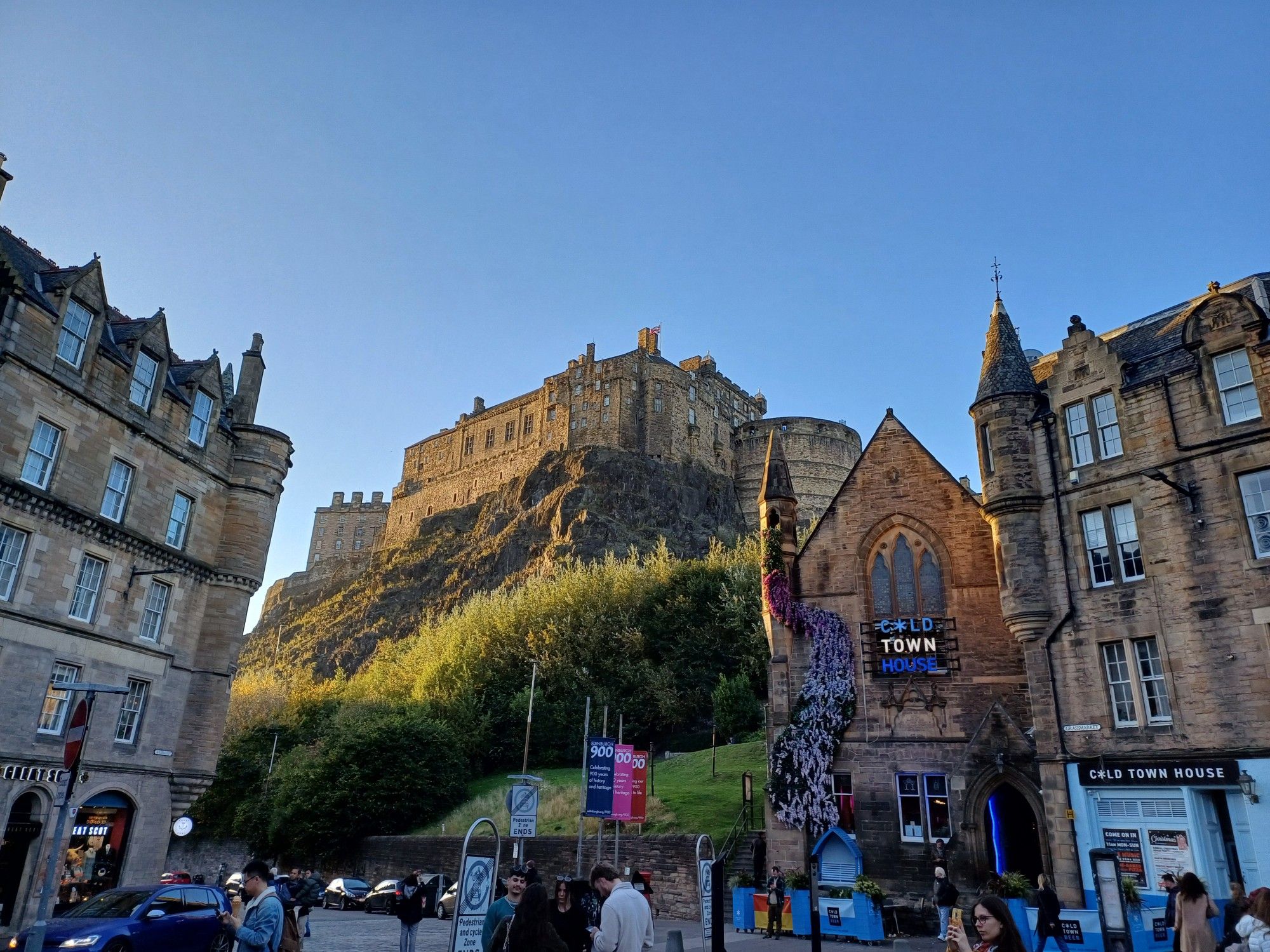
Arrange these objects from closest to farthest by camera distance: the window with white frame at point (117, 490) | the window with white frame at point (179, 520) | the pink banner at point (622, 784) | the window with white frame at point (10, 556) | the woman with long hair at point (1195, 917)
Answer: the woman with long hair at point (1195, 917)
the window with white frame at point (10, 556)
the pink banner at point (622, 784)
the window with white frame at point (117, 490)
the window with white frame at point (179, 520)

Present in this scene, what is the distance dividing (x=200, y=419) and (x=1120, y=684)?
24.8 m

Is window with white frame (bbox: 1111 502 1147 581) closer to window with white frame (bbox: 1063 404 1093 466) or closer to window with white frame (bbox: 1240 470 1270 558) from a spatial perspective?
window with white frame (bbox: 1063 404 1093 466)

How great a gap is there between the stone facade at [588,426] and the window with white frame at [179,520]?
62.1m

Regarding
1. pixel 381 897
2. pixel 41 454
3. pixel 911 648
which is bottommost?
pixel 381 897

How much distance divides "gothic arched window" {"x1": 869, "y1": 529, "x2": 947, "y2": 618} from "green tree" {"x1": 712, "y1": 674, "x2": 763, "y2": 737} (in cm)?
1569

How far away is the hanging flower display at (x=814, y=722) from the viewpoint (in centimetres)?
2323

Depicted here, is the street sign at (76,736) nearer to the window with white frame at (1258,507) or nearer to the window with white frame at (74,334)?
the window with white frame at (74,334)

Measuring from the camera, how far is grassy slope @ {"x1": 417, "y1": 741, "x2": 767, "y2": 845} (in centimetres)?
2830

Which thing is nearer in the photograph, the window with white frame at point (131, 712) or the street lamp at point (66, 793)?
the street lamp at point (66, 793)

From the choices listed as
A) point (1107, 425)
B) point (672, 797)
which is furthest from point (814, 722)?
point (1107, 425)

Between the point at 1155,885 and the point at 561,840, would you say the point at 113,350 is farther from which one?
the point at 1155,885

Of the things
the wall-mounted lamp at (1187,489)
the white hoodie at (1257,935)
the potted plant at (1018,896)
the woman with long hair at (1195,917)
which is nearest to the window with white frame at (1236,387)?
the wall-mounted lamp at (1187,489)

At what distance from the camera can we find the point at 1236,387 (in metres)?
19.5

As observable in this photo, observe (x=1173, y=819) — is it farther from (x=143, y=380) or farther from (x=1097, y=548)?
(x=143, y=380)
